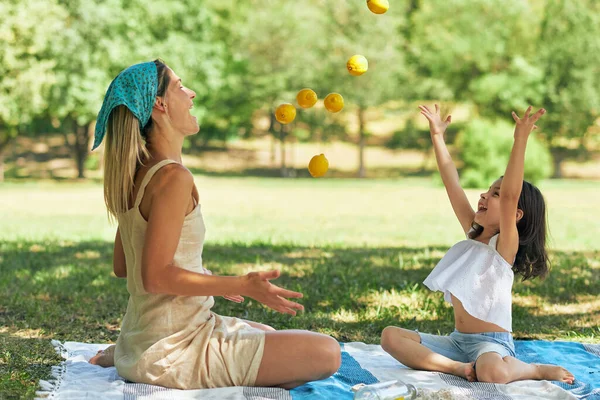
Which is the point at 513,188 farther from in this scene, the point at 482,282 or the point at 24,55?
the point at 24,55

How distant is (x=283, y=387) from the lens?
332cm

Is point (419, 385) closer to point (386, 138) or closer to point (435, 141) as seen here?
point (435, 141)

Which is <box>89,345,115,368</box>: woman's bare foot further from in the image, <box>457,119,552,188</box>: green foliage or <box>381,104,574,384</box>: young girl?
<box>457,119,552,188</box>: green foliage

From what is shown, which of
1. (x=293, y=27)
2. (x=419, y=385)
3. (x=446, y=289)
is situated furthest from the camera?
(x=293, y=27)

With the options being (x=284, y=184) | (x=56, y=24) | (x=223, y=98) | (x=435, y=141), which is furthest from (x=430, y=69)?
(x=435, y=141)

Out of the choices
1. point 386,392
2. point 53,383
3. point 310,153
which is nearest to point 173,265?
point 53,383

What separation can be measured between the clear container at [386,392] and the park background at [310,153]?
1.39 m

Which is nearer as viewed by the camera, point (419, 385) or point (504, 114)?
point (419, 385)

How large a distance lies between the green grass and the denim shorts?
750 mm

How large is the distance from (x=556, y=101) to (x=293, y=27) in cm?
1133

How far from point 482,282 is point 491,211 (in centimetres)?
37

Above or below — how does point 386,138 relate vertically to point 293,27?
below

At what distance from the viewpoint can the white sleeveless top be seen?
373cm

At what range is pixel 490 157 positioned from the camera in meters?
23.6
